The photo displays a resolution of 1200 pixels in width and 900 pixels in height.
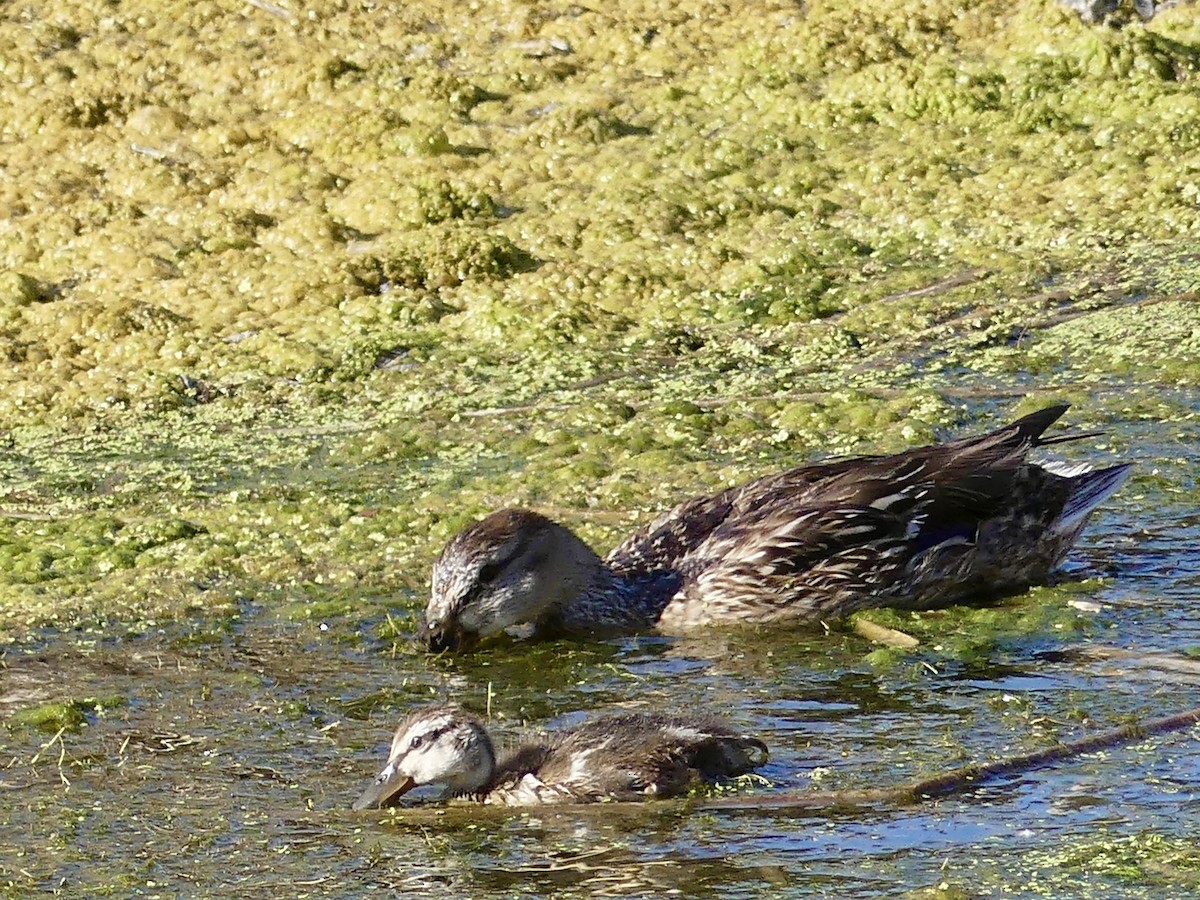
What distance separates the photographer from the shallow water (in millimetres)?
5523

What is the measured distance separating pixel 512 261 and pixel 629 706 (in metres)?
5.77

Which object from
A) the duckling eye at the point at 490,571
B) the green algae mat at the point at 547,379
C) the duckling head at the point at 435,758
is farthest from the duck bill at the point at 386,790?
the duckling eye at the point at 490,571

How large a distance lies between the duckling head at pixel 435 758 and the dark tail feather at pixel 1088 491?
303 cm

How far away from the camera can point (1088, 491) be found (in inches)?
339

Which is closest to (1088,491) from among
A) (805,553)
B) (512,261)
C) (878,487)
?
(878,487)

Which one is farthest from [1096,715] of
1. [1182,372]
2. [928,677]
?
[1182,372]

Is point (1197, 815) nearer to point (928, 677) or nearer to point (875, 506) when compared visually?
point (928, 677)

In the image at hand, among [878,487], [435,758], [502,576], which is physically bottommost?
[502,576]

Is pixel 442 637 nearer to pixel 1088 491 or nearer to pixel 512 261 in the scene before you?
pixel 1088 491

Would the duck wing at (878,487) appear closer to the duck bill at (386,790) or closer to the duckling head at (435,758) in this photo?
the duckling head at (435,758)

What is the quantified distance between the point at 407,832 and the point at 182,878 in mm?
718

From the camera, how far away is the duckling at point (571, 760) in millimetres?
6184

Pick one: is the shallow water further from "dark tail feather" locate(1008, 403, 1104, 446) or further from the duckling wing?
"dark tail feather" locate(1008, 403, 1104, 446)

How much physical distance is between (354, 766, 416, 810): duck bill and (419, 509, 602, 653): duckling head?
1722 mm
